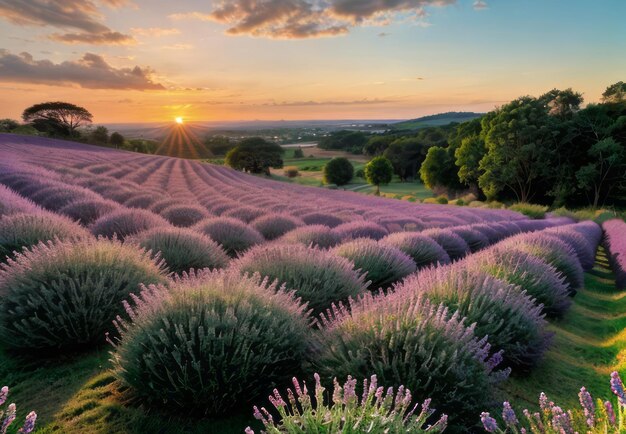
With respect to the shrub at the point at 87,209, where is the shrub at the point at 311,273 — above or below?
below

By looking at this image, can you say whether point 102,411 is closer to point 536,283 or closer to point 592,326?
point 536,283

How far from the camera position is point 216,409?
2.91m

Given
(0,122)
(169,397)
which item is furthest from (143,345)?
(0,122)

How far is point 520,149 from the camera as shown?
37.5 m

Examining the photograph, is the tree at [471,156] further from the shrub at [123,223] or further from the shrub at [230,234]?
the shrub at [123,223]

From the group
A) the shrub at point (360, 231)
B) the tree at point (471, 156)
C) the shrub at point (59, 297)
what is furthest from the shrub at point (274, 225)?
the tree at point (471, 156)

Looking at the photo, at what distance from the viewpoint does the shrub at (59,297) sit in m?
3.56

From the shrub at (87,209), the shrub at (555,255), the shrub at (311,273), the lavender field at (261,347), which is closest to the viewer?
the lavender field at (261,347)

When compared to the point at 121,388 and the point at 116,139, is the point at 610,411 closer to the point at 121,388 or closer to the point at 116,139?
the point at 121,388

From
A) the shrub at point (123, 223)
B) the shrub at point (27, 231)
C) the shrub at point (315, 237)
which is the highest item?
the shrub at point (27, 231)

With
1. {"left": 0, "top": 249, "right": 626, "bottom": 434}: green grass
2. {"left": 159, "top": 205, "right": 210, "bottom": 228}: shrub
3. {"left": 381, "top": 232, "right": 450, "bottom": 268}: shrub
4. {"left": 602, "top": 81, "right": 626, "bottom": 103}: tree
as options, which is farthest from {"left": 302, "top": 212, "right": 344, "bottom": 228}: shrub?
{"left": 602, "top": 81, "right": 626, "bottom": 103}: tree

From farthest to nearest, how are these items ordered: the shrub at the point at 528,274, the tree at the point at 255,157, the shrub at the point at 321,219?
the tree at the point at 255,157, the shrub at the point at 321,219, the shrub at the point at 528,274

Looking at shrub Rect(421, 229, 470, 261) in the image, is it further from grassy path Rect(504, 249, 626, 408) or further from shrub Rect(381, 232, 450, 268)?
grassy path Rect(504, 249, 626, 408)

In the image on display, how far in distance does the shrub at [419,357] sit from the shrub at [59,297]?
2195 millimetres
